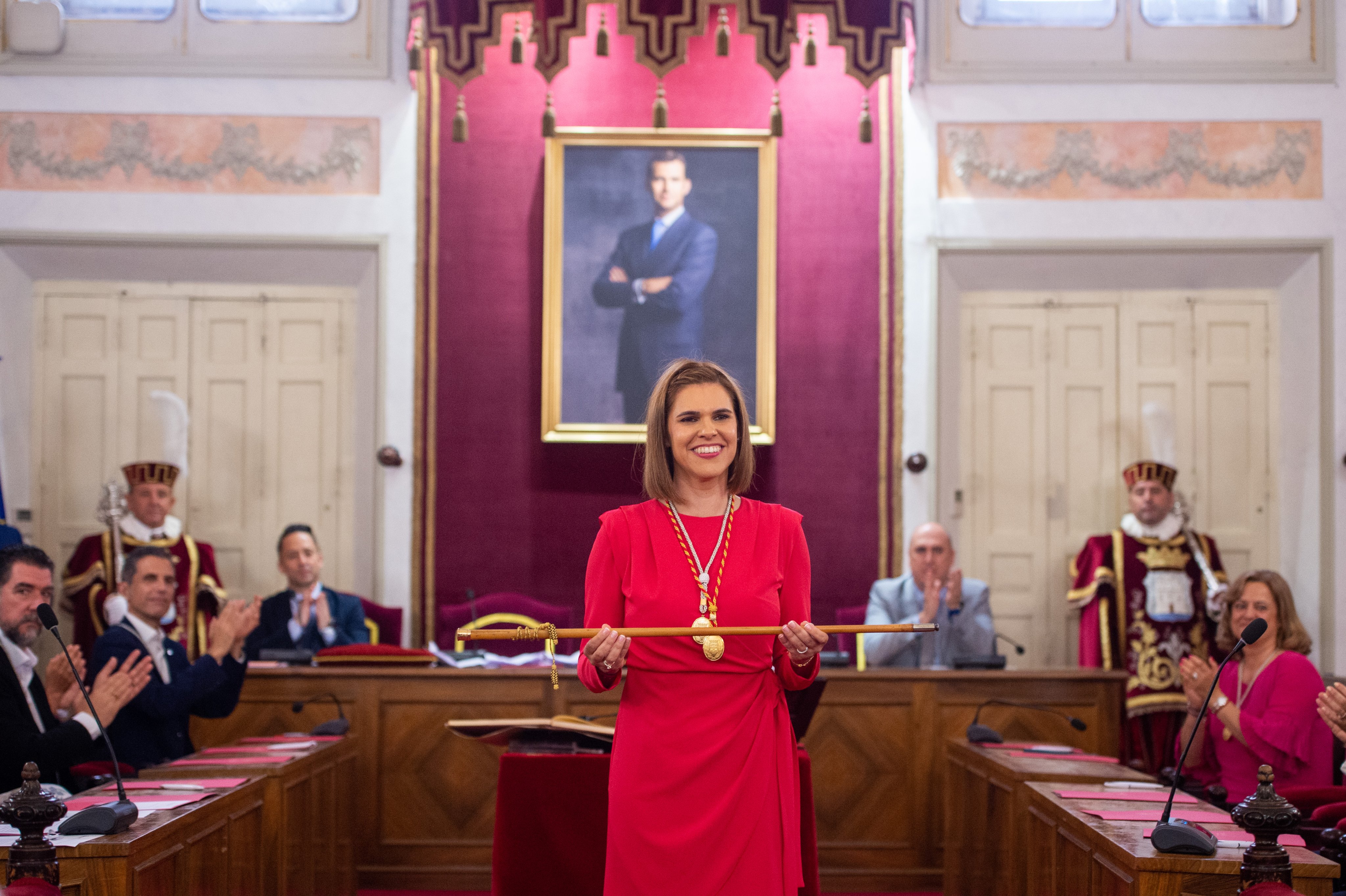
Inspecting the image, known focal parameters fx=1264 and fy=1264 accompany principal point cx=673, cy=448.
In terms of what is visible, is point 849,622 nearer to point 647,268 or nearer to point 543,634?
point 647,268

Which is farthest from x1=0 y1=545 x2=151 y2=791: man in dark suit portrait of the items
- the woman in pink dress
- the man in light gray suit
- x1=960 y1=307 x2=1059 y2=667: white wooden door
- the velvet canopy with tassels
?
x1=960 y1=307 x2=1059 y2=667: white wooden door

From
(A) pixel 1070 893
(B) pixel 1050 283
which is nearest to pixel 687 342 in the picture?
(B) pixel 1050 283

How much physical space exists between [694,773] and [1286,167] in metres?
6.57

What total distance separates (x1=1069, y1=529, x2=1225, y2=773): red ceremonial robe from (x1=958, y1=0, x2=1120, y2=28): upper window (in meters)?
3.04

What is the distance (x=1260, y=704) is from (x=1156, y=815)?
1513mm

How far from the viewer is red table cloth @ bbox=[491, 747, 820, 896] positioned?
3539 mm

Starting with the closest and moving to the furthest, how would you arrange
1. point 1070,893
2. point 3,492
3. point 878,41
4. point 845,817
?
1. point 1070,893
2. point 845,817
3. point 878,41
4. point 3,492

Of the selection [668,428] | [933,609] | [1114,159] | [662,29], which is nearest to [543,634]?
[668,428]

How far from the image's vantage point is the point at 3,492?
7.29 m

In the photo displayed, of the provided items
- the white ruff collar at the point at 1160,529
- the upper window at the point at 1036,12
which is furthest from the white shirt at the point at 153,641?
the upper window at the point at 1036,12

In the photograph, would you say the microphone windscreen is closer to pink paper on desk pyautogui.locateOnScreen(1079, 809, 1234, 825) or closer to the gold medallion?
pink paper on desk pyautogui.locateOnScreen(1079, 809, 1234, 825)

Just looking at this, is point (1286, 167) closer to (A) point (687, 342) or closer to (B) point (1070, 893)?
(A) point (687, 342)

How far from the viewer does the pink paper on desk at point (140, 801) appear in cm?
301

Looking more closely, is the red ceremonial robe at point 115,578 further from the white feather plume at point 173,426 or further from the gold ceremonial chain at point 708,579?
the gold ceremonial chain at point 708,579
